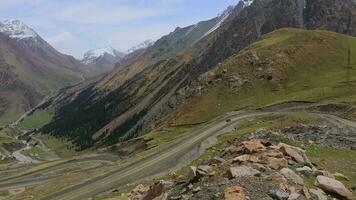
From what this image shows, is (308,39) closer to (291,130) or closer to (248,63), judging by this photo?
(248,63)

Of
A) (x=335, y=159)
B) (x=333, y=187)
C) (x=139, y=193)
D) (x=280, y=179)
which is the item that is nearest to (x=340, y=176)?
(x=333, y=187)

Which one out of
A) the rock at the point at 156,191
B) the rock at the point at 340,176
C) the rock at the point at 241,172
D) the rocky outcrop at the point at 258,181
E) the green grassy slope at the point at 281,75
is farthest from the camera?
the green grassy slope at the point at 281,75

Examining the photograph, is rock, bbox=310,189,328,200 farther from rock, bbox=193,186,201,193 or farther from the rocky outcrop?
rock, bbox=193,186,201,193

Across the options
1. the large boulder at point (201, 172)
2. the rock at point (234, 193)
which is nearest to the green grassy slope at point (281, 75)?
the large boulder at point (201, 172)

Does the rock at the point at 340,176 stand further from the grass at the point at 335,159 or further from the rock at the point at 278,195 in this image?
the rock at the point at 278,195

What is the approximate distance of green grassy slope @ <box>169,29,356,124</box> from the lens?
14550 cm

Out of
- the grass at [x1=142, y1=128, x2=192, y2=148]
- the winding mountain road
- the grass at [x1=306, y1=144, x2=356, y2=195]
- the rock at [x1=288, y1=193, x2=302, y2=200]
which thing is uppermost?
the rock at [x1=288, y1=193, x2=302, y2=200]

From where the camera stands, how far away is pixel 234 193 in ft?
85.9

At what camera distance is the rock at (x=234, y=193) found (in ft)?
85.0

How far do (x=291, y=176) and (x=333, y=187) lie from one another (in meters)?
2.62

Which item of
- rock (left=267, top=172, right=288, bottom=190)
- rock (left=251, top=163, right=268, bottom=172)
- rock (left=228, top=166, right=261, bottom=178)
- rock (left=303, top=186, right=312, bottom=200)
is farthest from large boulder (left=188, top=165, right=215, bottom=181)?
rock (left=303, top=186, right=312, bottom=200)

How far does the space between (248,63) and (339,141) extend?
115 metres

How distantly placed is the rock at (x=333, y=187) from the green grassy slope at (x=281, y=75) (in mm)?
100848

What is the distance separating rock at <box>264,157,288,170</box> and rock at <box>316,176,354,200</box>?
2.18 meters
